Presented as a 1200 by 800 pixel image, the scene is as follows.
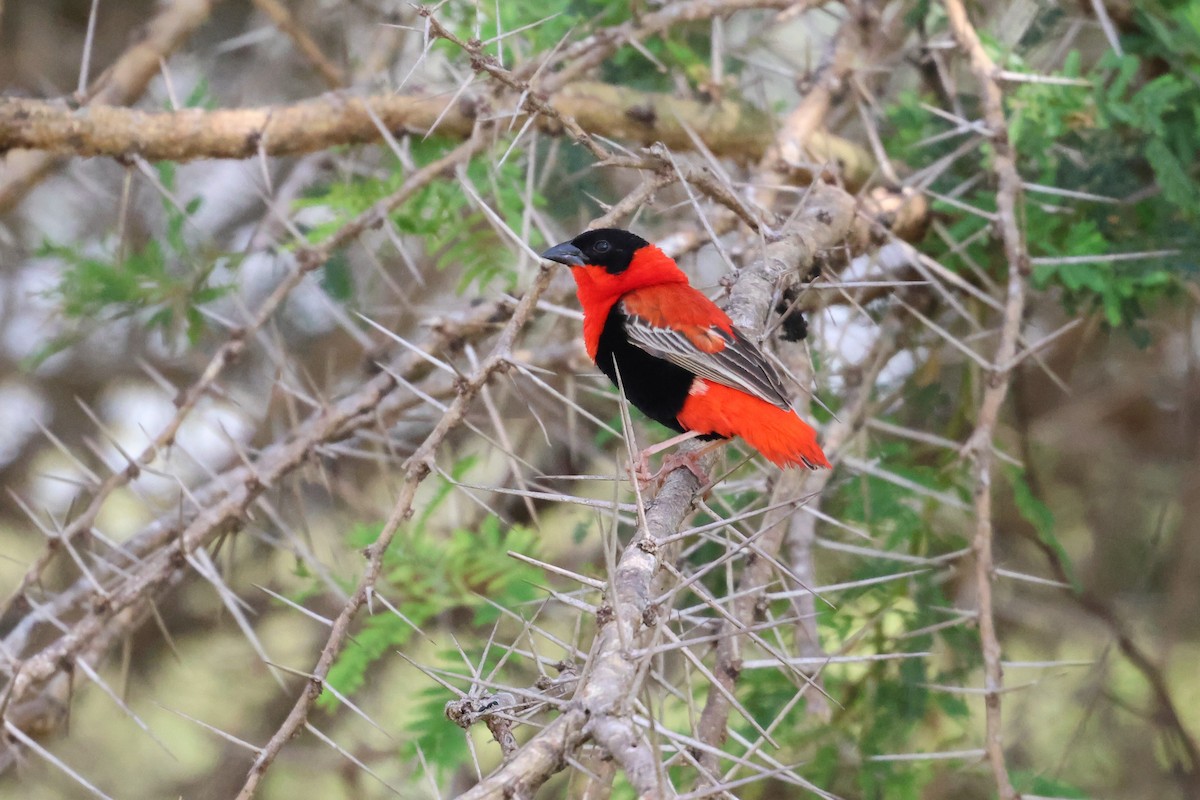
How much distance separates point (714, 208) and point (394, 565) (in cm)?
169

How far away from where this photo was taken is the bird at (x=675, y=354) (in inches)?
113

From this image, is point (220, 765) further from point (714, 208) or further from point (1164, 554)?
point (1164, 554)

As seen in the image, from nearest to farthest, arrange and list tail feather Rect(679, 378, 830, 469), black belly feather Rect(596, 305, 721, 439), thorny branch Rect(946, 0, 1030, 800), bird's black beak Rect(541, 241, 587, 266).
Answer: thorny branch Rect(946, 0, 1030, 800)
tail feather Rect(679, 378, 830, 469)
black belly feather Rect(596, 305, 721, 439)
bird's black beak Rect(541, 241, 587, 266)

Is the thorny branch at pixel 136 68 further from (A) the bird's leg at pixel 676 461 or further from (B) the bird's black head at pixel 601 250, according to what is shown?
(A) the bird's leg at pixel 676 461

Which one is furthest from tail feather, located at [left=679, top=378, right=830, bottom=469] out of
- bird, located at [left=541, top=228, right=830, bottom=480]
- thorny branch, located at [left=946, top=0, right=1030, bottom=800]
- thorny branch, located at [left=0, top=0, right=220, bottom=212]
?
thorny branch, located at [left=0, top=0, right=220, bottom=212]

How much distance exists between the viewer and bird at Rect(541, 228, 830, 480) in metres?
2.88

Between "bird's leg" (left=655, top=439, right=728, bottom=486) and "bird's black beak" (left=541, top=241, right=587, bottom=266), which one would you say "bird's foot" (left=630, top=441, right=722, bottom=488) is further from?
"bird's black beak" (left=541, top=241, right=587, bottom=266)

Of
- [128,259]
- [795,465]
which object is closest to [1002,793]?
[795,465]

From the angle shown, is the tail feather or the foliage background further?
the foliage background

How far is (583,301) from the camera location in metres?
3.50

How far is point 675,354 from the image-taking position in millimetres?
3090

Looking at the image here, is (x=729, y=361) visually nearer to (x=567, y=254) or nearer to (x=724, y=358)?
(x=724, y=358)

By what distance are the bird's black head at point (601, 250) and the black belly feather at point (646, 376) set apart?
6.1 inches

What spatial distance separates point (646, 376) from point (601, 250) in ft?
1.39
